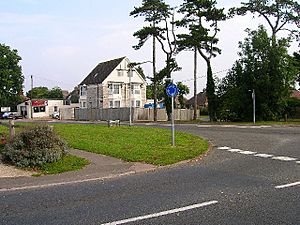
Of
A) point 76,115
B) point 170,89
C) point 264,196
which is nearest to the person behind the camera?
point 264,196

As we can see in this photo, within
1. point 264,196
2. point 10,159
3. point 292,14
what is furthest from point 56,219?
point 292,14

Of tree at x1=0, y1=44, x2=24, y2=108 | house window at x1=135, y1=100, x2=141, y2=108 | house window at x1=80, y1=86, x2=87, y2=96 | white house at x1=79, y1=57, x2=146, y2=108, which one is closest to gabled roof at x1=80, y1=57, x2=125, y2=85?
white house at x1=79, y1=57, x2=146, y2=108

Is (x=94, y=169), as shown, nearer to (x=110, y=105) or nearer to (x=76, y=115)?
(x=76, y=115)

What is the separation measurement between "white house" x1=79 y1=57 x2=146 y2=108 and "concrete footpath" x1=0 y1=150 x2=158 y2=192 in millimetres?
58313

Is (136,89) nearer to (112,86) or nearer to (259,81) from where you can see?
(112,86)

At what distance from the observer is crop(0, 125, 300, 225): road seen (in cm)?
611

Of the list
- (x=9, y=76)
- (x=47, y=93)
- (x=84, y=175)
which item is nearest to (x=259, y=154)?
(x=84, y=175)

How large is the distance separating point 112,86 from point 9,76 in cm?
2500

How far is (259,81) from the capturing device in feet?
139

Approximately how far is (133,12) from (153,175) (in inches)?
1682

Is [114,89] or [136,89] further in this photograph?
[136,89]

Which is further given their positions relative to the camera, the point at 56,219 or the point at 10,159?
the point at 10,159

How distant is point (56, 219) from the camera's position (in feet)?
20.1

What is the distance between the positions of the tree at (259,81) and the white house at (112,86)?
2864 cm
